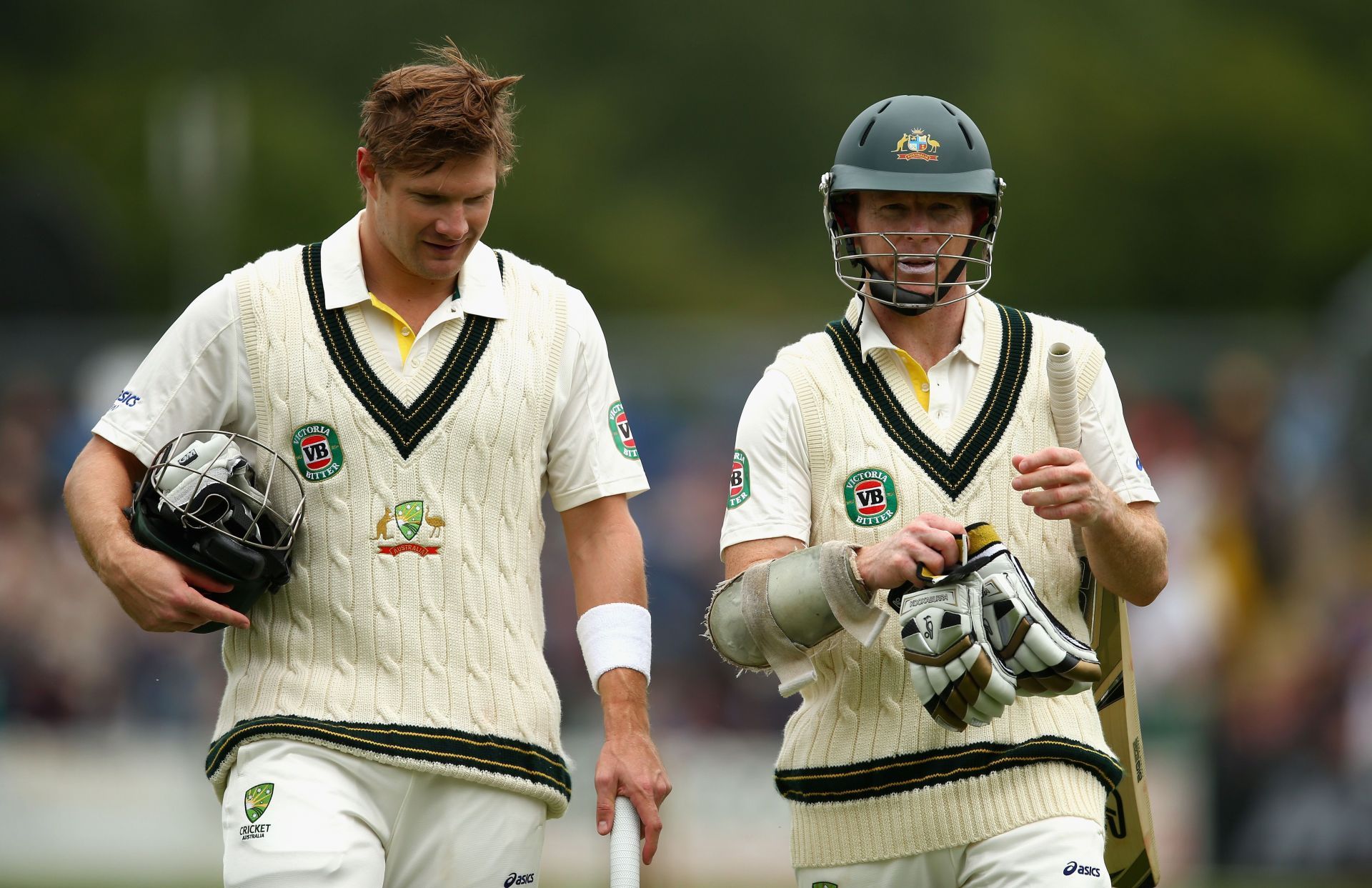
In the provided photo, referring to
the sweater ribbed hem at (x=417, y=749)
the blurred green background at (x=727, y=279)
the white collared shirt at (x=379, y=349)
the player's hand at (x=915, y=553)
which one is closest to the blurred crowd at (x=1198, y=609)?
the blurred green background at (x=727, y=279)

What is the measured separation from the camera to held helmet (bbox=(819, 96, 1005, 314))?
5219mm

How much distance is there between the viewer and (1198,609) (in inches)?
511

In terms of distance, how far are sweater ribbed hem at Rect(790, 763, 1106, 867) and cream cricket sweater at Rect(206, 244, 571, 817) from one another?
0.73m

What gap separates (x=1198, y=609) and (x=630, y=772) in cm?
845

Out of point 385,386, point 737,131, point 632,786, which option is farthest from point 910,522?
point 737,131

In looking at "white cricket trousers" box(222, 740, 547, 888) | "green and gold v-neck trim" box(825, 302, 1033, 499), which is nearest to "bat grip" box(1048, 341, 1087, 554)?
"green and gold v-neck trim" box(825, 302, 1033, 499)

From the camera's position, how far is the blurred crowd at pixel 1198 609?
491 inches

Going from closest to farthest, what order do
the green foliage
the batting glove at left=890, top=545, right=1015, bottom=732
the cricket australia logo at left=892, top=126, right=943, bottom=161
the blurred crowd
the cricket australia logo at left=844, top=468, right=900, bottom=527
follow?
1. the batting glove at left=890, top=545, right=1015, bottom=732
2. the cricket australia logo at left=844, top=468, right=900, bottom=527
3. the cricket australia logo at left=892, top=126, right=943, bottom=161
4. the blurred crowd
5. the green foliage

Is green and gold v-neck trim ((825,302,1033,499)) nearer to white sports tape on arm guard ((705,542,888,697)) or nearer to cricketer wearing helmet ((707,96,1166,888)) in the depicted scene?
cricketer wearing helmet ((707,96,1166,888))

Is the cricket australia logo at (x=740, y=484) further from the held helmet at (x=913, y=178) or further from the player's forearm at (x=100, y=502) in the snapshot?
the player's forearm at (x=100, y=502)

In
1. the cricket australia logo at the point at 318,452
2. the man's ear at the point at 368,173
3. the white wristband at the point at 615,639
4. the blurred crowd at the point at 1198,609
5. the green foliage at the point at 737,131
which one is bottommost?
the white wristband at the point at 615,639

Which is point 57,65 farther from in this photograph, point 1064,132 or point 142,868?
point 142,868

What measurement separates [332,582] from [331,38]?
163 ft

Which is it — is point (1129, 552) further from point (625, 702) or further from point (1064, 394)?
point (625, 702)
